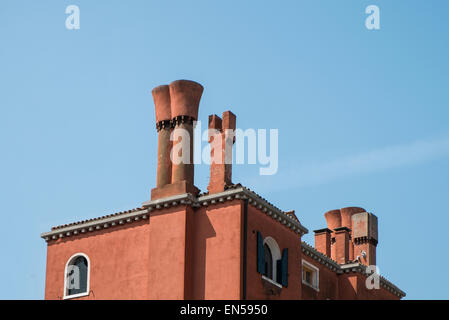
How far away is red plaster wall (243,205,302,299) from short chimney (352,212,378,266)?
834 centimetres

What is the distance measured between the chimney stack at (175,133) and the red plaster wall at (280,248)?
260 cm

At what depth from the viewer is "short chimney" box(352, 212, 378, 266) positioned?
44.2m

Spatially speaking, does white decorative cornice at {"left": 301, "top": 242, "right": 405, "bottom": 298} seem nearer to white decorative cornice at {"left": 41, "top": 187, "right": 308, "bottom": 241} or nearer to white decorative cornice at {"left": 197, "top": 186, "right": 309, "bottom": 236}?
white decorative cornice at {"left": 41, "top": 187, "right": 308, "bottom": 241}

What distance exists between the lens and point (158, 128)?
36.8 meters

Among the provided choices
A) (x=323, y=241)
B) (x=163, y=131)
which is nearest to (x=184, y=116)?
(x=163, y=131)

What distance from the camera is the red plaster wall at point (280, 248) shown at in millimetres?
33219

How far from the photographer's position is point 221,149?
35.1 meters

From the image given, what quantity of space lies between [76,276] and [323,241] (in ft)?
38.2

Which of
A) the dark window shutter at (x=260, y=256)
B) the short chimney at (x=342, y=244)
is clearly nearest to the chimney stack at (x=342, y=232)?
the short chimney at (x=342, y=244)

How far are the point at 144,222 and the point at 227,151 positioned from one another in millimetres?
3908

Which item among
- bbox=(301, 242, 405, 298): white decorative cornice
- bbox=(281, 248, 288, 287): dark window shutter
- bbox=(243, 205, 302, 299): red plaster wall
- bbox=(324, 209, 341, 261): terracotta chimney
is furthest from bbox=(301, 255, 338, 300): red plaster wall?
bbox=(324, 209, 341, 261): terracotta chimney

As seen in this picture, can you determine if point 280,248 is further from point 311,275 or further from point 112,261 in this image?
point 112,261

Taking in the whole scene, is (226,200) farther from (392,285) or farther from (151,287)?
(392,285)
